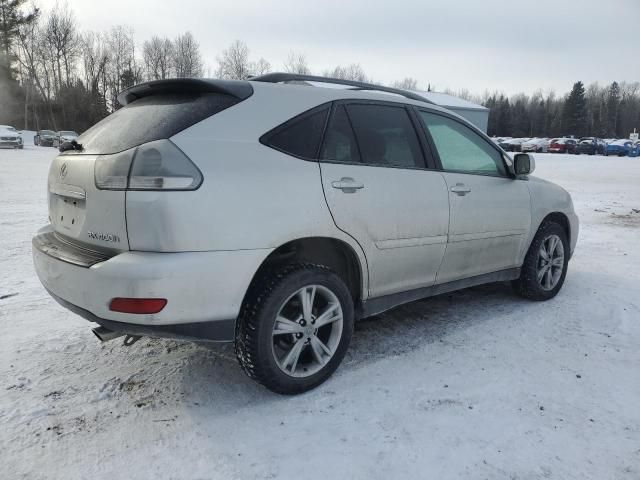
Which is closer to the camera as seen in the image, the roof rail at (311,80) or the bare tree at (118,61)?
the roof rail at (311,80)

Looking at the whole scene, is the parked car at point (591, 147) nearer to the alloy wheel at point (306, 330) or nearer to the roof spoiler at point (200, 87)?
the alloy wheel at point (306, 330)

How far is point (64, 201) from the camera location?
276 centimetres

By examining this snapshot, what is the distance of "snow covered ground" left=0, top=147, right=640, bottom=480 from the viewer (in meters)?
2.18

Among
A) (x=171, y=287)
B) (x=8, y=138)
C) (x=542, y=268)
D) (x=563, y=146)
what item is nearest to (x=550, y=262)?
(x=542, y=268)

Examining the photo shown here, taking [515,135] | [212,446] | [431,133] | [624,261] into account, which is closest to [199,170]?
[212,446]

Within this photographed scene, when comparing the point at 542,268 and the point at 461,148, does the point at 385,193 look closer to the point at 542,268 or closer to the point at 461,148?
the point at 461,148

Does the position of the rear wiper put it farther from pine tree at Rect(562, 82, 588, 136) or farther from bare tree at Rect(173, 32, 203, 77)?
pine tree at Rect(562, 82, 588, 136)

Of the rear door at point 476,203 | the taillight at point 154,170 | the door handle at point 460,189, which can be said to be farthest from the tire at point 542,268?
the taillight at point 154,170

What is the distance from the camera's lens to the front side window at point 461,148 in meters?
3.56

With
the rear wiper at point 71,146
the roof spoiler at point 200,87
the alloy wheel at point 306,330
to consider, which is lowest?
the alloy wheel at point 306,330

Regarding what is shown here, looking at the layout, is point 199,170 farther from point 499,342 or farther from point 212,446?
point 499,342

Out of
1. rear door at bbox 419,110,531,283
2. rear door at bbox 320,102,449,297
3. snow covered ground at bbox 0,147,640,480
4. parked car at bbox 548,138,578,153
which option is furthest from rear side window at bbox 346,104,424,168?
parked car at bbox 548,138,578,153

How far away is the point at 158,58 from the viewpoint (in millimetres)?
65688

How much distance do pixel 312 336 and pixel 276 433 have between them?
1.93ft
